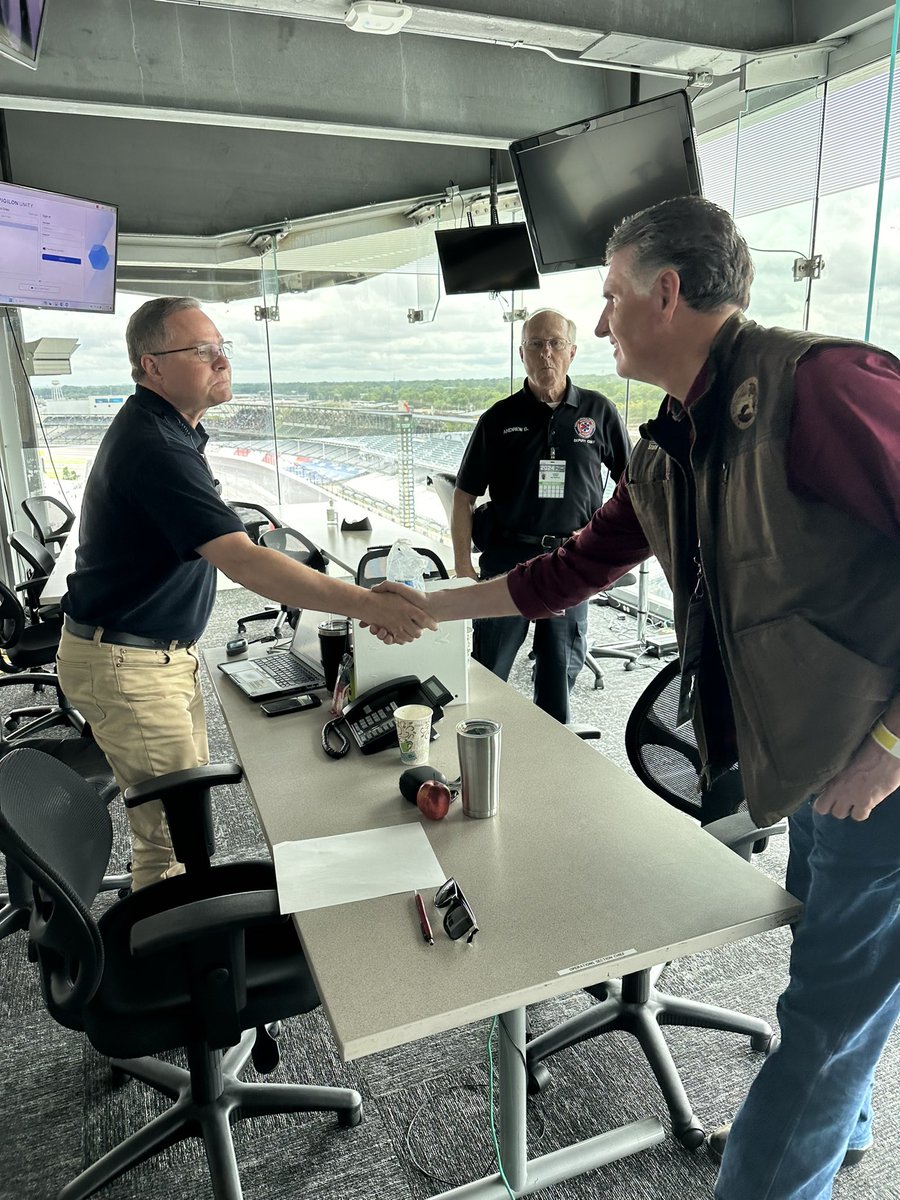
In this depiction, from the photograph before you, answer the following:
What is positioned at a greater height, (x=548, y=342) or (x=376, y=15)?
(x=376, y=15)

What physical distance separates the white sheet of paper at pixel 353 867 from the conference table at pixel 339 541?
2474 mm

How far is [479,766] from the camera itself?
153 centimetres

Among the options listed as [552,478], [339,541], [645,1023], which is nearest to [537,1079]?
[645,1023]

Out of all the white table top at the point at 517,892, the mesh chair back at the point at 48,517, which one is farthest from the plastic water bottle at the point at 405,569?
the mesh chair back at the point at 48,517

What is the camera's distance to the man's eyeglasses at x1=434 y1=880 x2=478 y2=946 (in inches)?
47.5

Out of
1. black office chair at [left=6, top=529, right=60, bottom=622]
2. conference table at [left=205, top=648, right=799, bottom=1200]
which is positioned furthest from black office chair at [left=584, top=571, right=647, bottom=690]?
black office chair at [left=6, top=529, right=60, bottom=622]

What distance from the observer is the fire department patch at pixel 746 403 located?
1.22 metres

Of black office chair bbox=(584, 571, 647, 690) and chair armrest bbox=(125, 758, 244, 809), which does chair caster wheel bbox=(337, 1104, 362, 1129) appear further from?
black office chair bbox=(584, 571, 647, 690)

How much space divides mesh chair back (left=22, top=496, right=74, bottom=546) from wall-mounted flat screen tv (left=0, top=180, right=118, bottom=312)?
1.42 metres

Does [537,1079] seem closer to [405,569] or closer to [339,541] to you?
[405,569]

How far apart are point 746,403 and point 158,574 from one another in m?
1.54

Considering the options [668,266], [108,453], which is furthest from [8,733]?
[668,266]

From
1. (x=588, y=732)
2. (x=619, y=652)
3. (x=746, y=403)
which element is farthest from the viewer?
(x=619, y=652)

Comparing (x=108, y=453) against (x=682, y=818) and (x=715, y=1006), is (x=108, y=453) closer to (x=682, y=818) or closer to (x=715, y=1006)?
(x=682, y=818)
